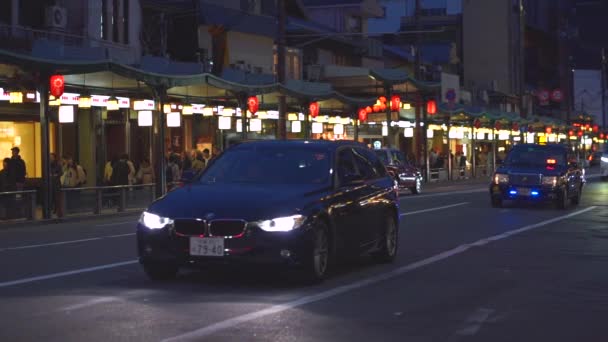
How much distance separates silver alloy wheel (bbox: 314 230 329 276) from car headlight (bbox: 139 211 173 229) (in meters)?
1.63

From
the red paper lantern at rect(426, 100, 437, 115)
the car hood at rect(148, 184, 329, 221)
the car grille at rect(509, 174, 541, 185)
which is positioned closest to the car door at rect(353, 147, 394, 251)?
the car hood at rect(148, 184, 329, 221)

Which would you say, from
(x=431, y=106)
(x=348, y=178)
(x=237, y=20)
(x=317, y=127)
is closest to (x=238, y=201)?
(x=348, y=178)

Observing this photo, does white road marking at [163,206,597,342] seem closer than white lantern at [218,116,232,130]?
Yes

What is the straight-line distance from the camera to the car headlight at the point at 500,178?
27961 millimetres

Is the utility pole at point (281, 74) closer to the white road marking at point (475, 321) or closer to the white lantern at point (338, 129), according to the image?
the white lantern at point (338, 129)

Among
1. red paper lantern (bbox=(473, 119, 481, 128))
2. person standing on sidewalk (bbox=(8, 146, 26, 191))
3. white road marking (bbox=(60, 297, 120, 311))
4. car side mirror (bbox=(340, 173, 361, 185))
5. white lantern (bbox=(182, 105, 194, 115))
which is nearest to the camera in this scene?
white road marking (bbox=(60, 297, 120, 311))

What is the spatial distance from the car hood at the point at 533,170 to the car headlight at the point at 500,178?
0.12 metres

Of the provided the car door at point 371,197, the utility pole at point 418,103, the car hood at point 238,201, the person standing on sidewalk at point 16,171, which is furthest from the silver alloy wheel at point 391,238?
the utility pole at point 418,103

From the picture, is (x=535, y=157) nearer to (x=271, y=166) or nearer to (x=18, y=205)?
(x=18, y=205)

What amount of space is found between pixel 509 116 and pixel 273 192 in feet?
189

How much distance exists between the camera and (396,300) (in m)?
10.7

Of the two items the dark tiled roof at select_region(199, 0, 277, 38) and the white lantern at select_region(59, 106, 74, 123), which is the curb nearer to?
the white lantern at select_region(59, 106, 74, 123)

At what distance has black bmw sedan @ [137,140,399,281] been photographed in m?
10.9

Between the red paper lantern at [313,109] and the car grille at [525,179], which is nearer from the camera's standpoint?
the car grille at [525,179]
